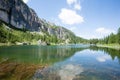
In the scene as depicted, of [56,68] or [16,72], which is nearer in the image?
[16,72]

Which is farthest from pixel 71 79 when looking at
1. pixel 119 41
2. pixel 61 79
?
pixel 119 41

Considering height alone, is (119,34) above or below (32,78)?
above

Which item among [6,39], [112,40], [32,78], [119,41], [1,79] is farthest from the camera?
[6,39]

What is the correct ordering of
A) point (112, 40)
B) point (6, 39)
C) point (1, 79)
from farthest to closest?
point (6, 39)
point (112, 40)
point (1, 79)

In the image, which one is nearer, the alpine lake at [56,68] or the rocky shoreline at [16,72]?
the rocky shoreline at [16,72]

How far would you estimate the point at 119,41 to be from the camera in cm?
16075

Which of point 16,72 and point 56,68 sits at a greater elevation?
point 16,72

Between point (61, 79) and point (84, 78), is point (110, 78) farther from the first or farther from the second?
point (61, 79)

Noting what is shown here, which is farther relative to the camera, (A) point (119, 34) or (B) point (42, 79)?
(A) point (119, 34)

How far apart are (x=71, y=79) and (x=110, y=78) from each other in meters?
7.47

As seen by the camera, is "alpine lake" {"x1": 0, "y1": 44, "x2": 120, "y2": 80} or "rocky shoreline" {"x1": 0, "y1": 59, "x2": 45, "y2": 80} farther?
"alpine lake" {"x1": 0, "y1": 44, "x2": 120, "y2": 80}

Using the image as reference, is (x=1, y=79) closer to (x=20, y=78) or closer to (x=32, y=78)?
(x=20, y=78)

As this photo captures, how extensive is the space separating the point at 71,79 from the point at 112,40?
161575 millimetres

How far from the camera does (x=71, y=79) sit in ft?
97.5
